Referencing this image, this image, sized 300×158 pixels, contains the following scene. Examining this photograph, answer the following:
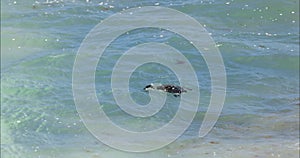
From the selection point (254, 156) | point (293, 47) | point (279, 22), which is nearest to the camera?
point (254, 156)

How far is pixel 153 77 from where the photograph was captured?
8062 millimetres

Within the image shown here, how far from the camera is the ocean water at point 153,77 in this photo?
6355 mm

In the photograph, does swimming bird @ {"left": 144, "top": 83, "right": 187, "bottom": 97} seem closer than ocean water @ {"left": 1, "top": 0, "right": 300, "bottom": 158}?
No

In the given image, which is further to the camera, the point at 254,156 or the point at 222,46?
the point at 222,46

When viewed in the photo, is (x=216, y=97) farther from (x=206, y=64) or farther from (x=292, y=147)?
(x=292, y=147)

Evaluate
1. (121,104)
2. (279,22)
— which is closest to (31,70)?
(121,104)

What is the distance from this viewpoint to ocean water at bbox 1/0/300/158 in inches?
250

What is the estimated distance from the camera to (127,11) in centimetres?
1023

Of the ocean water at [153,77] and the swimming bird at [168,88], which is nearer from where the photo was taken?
the ocean water at [153,77]

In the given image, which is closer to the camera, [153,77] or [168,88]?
[168,88]

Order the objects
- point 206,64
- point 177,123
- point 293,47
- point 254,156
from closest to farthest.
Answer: point 254,156 → point 177,123 → point 206,64 → point 293,47

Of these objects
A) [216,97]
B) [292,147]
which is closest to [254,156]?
[292,147]

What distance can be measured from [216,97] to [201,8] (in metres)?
3.04

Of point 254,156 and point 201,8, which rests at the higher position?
point 201,8
